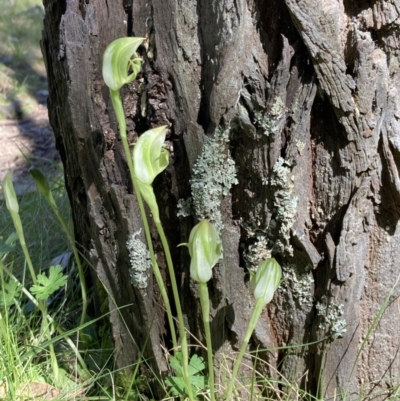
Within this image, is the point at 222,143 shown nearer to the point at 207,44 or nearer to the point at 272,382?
the point at 207,44

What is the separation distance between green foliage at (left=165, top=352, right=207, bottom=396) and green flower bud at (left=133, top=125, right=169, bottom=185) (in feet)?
1.39

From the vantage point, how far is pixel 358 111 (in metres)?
0.89

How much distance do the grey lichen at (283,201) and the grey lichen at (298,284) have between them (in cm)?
4

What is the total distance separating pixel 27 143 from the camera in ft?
11.5

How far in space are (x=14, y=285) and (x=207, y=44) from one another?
2.27 feet

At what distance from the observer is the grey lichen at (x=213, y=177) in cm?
95

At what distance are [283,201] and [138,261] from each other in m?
0.31

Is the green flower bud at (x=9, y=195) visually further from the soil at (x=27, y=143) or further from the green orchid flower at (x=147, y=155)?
the soil at (x=27, y=143)

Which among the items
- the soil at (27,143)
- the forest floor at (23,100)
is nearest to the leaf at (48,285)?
the forest floor at (23,100)

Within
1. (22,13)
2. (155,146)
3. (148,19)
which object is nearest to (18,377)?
(155,146)

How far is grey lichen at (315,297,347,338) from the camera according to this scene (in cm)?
103

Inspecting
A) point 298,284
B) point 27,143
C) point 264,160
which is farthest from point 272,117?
point 27,143

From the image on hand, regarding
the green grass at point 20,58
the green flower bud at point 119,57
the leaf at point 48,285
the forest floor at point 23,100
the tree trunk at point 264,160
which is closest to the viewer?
the green flower bud at point 119,57

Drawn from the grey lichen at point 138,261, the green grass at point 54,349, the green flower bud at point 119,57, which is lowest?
the green grass at point 54,349
